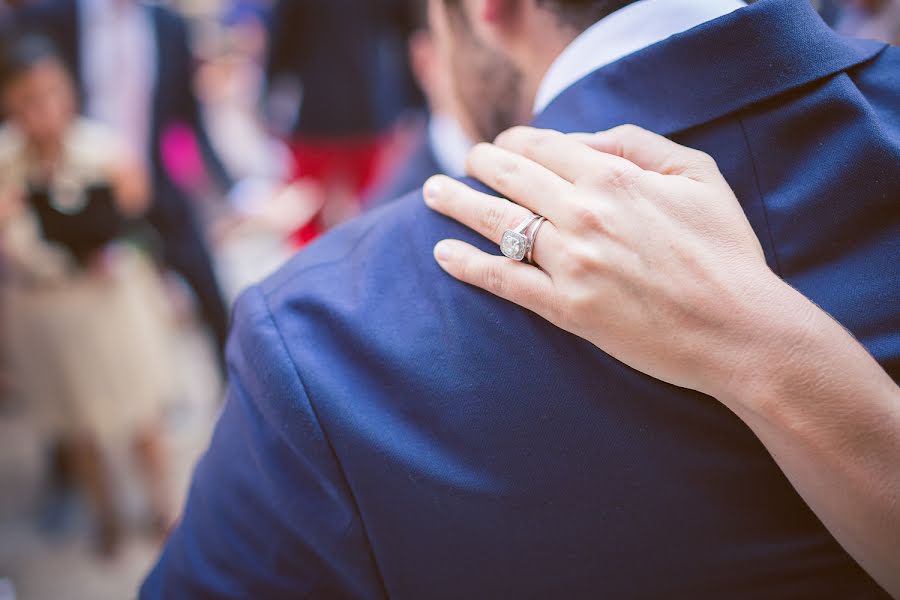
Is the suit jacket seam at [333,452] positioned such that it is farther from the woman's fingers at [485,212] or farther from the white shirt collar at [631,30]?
the white shirt collar at [631,30]

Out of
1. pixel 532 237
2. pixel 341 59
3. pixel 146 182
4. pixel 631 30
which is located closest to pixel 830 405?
pixel 532 237

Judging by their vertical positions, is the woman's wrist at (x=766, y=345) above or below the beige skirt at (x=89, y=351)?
above

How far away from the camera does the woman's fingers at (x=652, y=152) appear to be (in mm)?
747

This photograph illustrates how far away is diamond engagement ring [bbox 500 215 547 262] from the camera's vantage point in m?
0.76

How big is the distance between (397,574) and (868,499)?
0.49 metres

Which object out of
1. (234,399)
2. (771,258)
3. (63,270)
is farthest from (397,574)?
(63,270)

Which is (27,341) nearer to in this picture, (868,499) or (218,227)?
(218,227)

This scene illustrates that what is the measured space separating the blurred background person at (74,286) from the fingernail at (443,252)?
2.14m

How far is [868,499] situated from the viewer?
0.67 metres

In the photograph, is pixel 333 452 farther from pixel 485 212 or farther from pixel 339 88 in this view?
pixel 339 88

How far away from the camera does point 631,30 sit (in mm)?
830

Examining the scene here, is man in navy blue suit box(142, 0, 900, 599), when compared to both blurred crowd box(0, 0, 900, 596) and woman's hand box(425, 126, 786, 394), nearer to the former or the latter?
woman's hand box(425, 126, 786, 394)

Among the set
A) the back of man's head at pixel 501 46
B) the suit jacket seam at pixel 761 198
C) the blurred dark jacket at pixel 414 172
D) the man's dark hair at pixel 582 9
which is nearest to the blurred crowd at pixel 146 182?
the blurred dark jacket at pixel 414 172

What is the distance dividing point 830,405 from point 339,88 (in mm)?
3777
